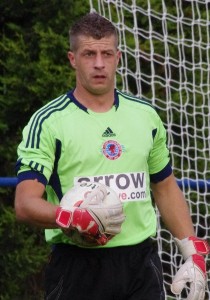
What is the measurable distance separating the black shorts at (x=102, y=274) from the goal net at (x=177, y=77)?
272cm

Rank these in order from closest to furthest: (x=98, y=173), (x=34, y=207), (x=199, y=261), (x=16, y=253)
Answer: (x=34, y=207) < (x=98, y=173) < (x=199, y=261) < (x=16, y=253)

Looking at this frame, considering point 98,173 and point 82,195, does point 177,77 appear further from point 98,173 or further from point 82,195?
point 82,195

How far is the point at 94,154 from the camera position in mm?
4770

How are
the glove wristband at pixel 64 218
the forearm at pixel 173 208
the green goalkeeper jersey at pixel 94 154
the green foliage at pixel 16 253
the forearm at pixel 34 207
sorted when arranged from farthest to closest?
the green foliage at pixel 16 253
the forearm at pixel 173 208
the green goalkeeper jersey at pixel 94 154
the forearm at pixel 34 207
the glove wristband at pixel 64 218

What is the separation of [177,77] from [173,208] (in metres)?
3.02

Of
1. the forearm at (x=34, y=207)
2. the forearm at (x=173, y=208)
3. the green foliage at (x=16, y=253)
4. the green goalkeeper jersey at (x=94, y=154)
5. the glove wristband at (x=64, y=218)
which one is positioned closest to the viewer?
the glove wristband at (x=64, y=218)

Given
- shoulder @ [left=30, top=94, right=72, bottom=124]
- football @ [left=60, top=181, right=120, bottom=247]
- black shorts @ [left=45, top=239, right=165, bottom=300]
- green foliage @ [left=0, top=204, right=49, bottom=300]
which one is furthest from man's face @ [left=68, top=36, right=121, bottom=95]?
green foliage @ [left=0, top=204, right=49, bottom=300]

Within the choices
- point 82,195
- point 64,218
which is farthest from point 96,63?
point 64,218

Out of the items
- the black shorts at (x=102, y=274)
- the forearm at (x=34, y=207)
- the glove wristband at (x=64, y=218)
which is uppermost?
the forearm at (x=34, y=207)

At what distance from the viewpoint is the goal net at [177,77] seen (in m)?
7.68

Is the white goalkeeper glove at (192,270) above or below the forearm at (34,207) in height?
below

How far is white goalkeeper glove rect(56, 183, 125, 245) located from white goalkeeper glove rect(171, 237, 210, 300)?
47 centimetres

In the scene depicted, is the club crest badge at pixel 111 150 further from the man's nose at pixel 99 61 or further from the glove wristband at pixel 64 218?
the glove wristband at pixel 64 218

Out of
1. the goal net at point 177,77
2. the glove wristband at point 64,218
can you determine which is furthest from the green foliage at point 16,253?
the glove wristband at point 64,218
